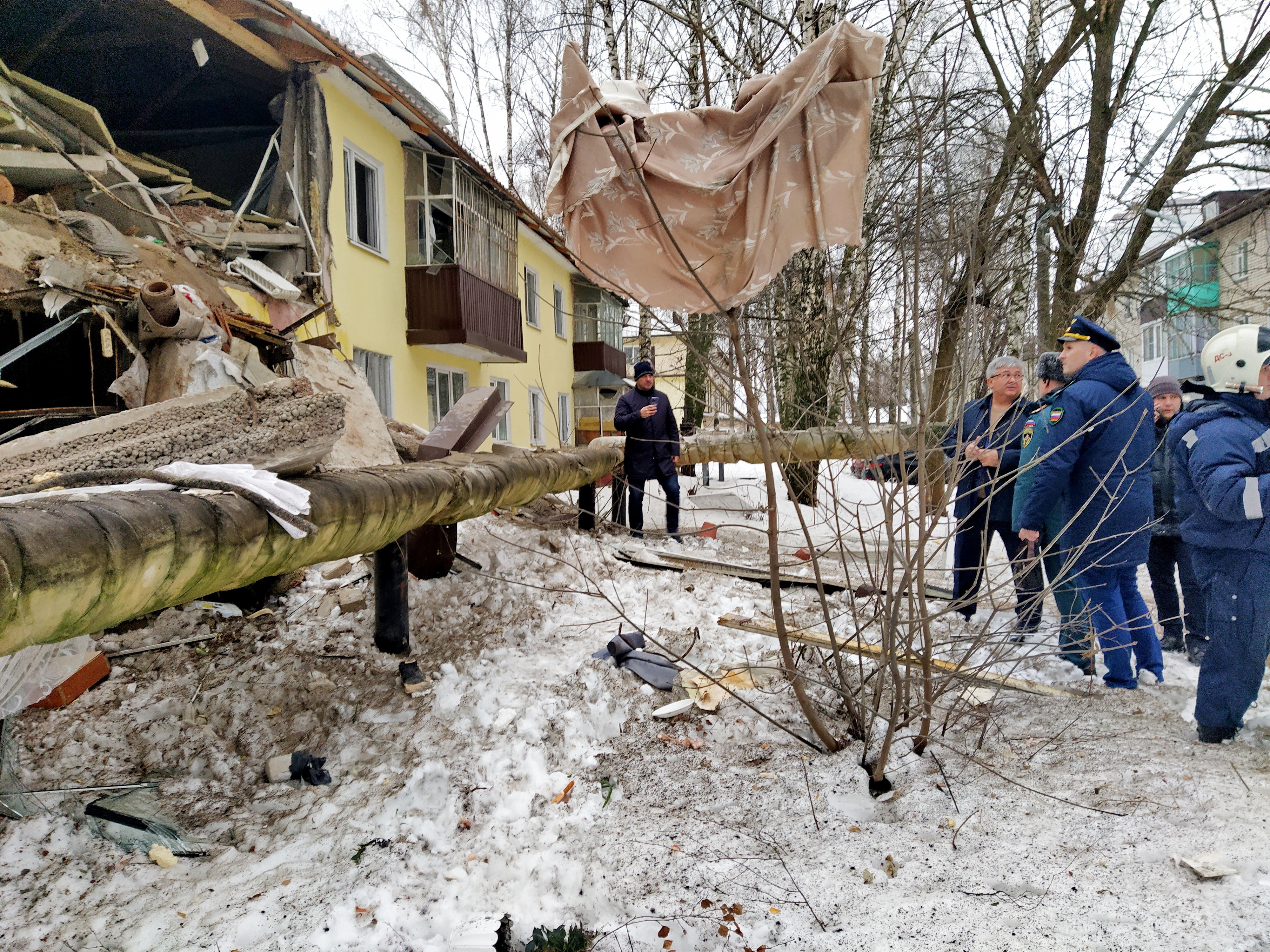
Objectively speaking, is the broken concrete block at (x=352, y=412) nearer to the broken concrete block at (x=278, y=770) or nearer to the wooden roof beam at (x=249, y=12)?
the broken concrete block at (x=278, y=770)

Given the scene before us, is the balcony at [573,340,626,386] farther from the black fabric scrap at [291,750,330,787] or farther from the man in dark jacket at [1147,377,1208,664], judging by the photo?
the black fabric scrap at [291,750,330,787]

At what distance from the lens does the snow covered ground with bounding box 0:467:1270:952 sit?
1882 millimetres

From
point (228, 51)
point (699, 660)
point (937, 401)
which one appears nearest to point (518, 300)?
point (228, 51)

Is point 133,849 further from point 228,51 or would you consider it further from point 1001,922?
point 228,51

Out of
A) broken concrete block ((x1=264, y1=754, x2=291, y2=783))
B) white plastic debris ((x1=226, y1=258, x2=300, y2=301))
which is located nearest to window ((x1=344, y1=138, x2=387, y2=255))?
white plastic debris ((x1=226, y1=258, x2=300, y2=301))

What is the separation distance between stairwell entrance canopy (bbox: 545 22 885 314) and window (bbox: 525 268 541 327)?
Result: 1263 centimetres

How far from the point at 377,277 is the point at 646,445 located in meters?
5.82

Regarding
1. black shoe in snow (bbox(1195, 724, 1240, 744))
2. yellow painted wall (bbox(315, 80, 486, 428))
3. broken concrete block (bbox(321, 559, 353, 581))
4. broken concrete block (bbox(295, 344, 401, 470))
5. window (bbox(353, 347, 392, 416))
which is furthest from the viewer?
window (bbox(353, 347, 392, 416))

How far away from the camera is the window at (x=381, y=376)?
10102 millimetres

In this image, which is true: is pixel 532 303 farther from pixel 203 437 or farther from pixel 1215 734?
pixel 1215 734

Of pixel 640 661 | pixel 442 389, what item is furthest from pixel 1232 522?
pixel 442 389

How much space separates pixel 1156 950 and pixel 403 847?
2.11 meters

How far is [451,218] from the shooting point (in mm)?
11727

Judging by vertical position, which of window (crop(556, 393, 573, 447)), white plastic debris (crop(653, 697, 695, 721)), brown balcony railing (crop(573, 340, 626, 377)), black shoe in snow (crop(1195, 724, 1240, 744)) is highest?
brown balcony railing (crop(573, 340, 626, 377))
